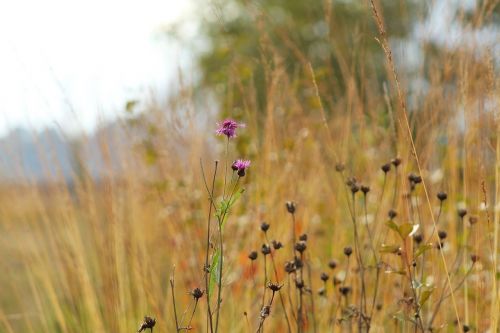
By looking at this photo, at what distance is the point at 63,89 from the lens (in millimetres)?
2248

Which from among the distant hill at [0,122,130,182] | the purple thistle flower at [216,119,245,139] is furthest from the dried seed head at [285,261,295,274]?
the distant hill at [0,122,130,182]

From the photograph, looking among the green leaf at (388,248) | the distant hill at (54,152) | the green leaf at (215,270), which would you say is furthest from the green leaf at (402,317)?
the distant hill at (54,152)

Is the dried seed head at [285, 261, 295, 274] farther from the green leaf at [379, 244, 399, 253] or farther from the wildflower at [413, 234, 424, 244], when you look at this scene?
the wildflower at [413, 234, 424, 244]

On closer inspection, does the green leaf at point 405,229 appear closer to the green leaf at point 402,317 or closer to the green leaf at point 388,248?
the green leaf at point 388,248

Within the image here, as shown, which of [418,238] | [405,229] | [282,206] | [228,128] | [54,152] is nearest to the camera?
[228,128]

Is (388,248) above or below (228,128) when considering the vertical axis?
below

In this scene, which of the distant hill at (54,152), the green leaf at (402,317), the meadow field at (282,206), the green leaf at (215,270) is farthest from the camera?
the distant hill at (54,152)

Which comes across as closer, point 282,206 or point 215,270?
point 215,270

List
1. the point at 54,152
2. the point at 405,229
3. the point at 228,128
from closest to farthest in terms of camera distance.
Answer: the point at 228,128
the point at 405,229
the point at 54,152

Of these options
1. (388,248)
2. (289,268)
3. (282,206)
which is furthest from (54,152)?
(388,248)

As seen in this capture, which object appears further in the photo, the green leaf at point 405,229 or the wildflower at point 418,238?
the wildflower at point 418,238

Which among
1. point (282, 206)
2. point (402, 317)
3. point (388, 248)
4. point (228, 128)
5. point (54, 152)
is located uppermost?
point (54, 152)

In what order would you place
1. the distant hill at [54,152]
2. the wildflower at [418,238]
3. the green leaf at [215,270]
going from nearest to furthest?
1. the green leaf at [215,270]
2. the wildflower at [418,238]
3. the distant hill at [54,152]

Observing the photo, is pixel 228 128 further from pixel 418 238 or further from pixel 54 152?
pixel 54 152
